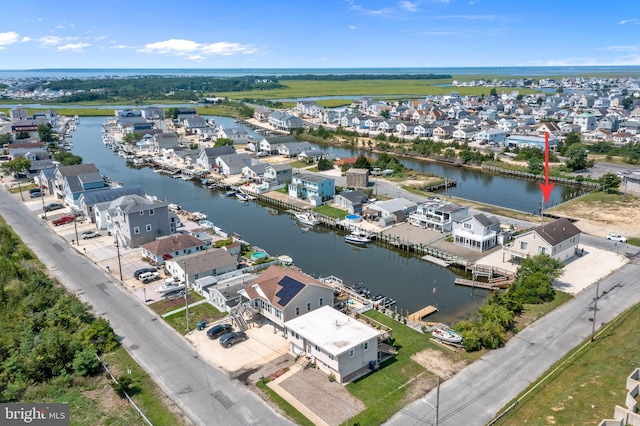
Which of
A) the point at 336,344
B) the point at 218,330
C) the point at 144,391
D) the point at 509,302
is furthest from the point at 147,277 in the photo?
the point at 509,302

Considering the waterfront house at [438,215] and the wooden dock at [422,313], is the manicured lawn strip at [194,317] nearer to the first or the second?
the wooden dock at [422,313]

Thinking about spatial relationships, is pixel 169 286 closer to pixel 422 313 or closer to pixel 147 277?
pixel 147 277

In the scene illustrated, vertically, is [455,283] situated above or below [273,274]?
below

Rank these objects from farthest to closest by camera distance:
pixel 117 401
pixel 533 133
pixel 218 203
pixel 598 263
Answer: pixel 533 133 → pixel 218 203 → pixel 598 263 → pixel 117 401

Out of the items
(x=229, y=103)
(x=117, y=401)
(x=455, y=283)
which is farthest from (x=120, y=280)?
(x=229, y=103)

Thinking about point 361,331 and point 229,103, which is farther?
point 229,103

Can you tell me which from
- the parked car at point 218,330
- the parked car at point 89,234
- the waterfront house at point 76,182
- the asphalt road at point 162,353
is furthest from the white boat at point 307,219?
the waterfront house at point 76,182

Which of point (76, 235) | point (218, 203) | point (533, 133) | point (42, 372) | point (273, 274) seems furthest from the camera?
point (533, 133)

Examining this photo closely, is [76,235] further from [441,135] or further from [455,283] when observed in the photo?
[441,135]
